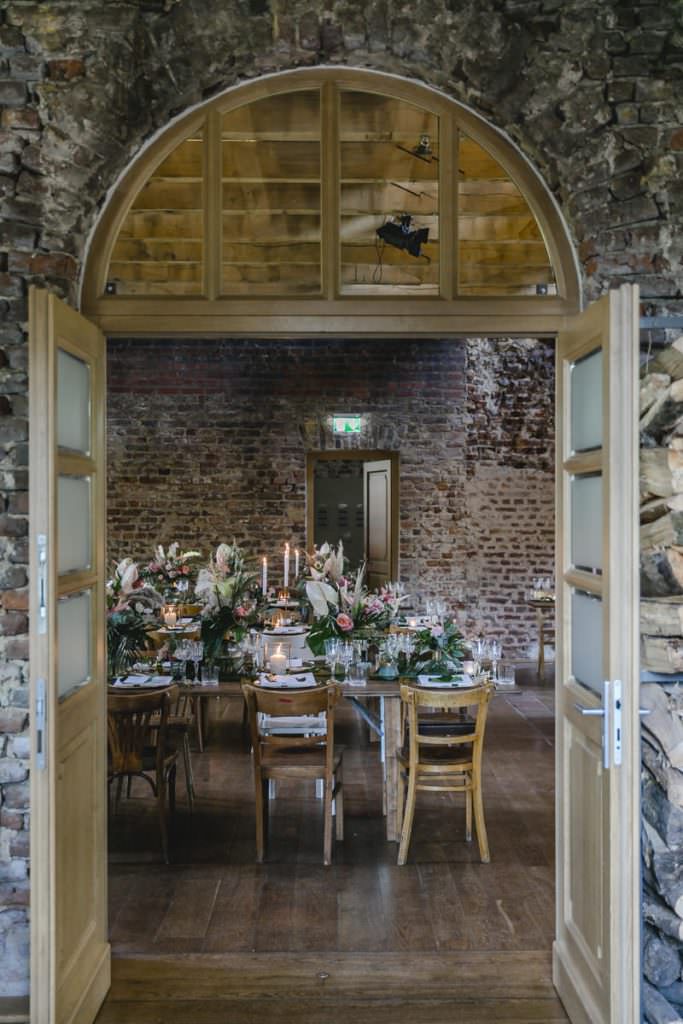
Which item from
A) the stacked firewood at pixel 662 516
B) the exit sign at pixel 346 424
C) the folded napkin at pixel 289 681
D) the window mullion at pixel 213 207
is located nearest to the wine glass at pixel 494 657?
the folded napkin at pixel 289 681

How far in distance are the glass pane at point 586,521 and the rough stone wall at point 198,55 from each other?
2.19ft

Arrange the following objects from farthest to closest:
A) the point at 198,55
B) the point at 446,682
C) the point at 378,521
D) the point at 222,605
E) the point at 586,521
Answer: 1. the point at 378,521
2. the point at 222,605
3. the point at 446,682
4. the point at 198,55
5. the point at 586,521

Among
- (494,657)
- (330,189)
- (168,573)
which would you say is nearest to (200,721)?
(168,573)

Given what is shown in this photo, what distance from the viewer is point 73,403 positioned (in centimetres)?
290

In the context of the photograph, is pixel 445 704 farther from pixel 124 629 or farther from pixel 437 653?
pixel 124 629

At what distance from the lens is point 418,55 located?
3.00 m

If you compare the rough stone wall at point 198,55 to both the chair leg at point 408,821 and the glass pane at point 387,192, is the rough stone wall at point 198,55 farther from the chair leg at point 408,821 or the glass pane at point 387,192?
the chair leg at point 408,821

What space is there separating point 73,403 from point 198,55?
1.30 m

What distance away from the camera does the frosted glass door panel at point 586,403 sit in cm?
273

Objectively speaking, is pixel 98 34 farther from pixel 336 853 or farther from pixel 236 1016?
pixel 336 853

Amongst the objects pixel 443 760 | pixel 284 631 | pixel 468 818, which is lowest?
pixel 468 818

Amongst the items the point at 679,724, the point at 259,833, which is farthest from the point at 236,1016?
the point at 679,724

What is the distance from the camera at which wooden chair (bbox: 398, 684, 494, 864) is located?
4180 mm

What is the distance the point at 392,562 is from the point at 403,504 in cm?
64
